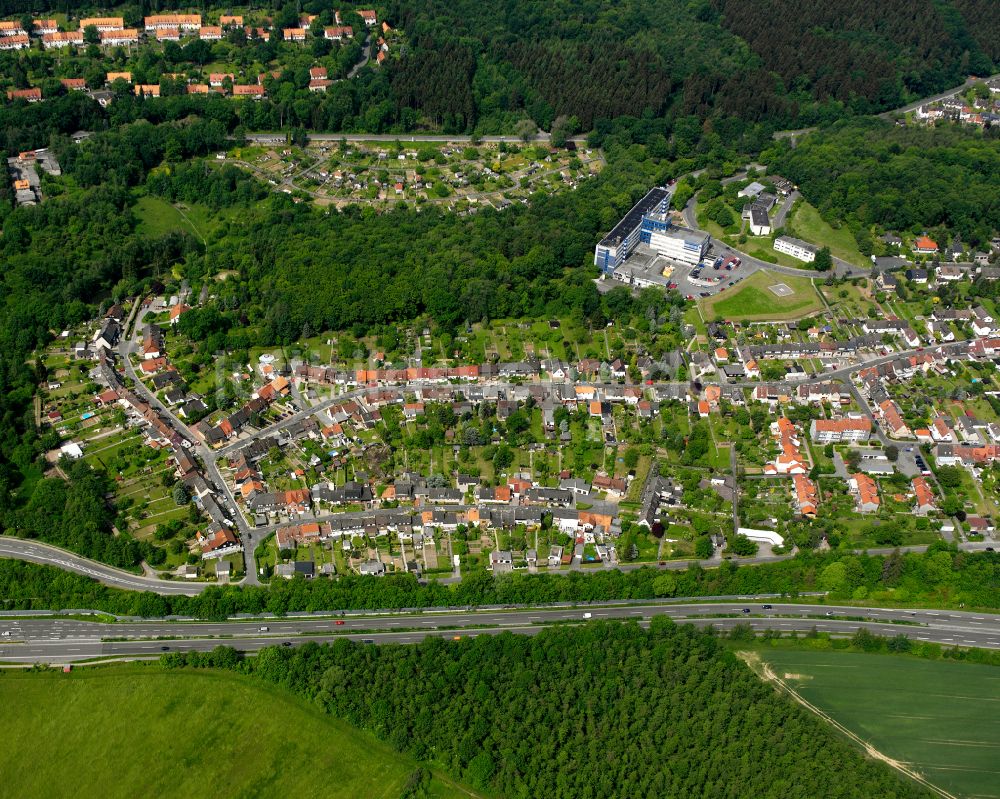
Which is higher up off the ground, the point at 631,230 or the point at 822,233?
the point at 631,230

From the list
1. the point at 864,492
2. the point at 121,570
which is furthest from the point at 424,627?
the point at 864,492

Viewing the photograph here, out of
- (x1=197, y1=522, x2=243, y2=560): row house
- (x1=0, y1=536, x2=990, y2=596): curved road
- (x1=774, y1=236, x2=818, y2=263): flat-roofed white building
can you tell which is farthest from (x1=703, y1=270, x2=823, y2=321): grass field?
(x1=197, y1=522, x2=243, y2=560): row house

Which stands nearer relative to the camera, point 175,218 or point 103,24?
point 175,218

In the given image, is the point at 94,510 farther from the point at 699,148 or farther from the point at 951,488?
the point at 699,148

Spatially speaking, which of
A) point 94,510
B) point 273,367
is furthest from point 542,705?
point 273,367

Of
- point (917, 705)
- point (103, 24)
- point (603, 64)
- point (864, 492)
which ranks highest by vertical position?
point (603, 64)

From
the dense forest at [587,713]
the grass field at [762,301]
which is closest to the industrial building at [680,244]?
the grass field at [762,301]

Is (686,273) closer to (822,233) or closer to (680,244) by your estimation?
(680,244)
